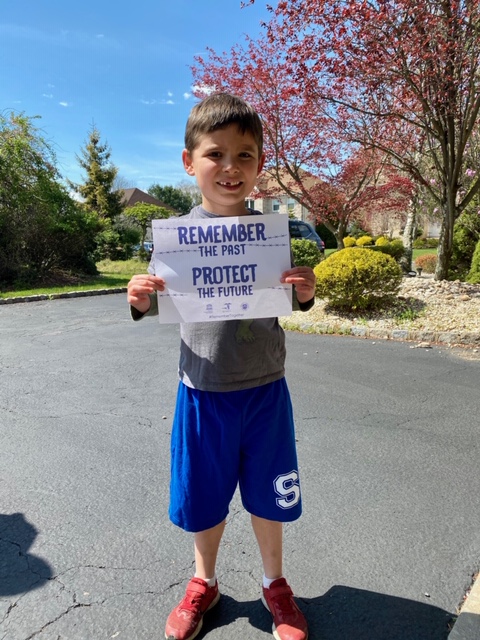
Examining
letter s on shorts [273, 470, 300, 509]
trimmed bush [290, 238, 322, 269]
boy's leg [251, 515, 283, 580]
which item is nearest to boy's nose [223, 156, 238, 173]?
letter s on shorts [273, 470, 300, 509]

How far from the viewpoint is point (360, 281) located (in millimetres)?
7027

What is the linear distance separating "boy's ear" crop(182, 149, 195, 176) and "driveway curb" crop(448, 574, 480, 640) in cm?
192

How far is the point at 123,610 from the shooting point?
176cm

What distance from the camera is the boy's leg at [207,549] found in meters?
1.72

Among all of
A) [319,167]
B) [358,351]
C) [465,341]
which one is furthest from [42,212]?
[465,341]

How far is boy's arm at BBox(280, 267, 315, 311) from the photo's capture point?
1562 mm


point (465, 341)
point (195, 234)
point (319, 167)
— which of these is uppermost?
point (319, 167)

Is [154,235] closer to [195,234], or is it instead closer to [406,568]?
[195,234]

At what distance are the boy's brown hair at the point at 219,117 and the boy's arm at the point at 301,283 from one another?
48cm

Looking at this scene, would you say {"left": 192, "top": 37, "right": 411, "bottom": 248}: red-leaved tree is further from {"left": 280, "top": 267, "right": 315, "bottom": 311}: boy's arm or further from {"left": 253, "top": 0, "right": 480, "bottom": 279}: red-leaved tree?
{"left": 280, "top": 267, "right": 315, "bottom": 311}: boy's arm

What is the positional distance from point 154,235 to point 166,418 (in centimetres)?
239

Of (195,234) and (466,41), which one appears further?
(466,41)

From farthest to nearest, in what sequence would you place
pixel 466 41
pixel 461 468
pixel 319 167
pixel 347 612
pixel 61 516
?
pixel 319 167, pixel 466 41, pixel 461 468, pixel 61 516, pixel 347 612

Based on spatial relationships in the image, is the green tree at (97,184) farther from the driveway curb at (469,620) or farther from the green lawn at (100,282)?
the driveway curb at (469,620)
